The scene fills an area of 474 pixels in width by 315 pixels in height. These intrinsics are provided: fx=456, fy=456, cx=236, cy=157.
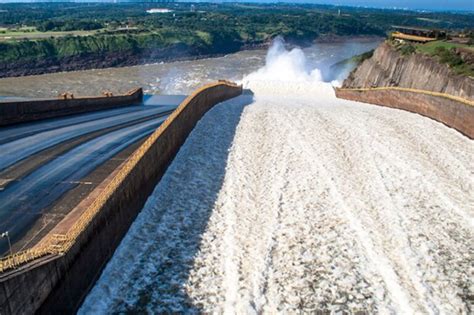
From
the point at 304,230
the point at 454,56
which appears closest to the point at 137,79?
the point at 454,56

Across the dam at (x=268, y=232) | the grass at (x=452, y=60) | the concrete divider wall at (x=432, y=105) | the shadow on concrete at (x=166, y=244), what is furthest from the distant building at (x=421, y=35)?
the shadow on concrete at (x=166, y=244)

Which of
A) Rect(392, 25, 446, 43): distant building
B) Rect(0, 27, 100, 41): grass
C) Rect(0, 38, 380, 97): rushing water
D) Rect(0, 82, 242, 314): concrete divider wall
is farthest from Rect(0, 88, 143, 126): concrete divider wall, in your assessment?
Rect(0, 27, 100, 41): grass

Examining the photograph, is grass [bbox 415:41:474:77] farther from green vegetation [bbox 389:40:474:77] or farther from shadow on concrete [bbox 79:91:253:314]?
shadow on concrete [bbox 79:91:253:314]

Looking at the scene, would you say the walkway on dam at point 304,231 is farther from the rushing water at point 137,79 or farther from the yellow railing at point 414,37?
the rushing water at point 137,79

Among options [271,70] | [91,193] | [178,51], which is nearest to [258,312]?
[91,193]

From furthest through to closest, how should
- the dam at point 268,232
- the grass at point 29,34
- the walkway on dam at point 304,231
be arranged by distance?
the grass at point 29,34
the walkway on dam at point 304,231
the dam at point 268,232

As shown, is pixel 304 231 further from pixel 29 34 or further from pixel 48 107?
pixel 29 34
